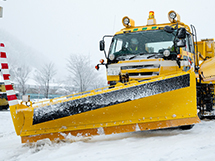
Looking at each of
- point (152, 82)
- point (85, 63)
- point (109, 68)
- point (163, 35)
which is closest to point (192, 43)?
point (163, 35)

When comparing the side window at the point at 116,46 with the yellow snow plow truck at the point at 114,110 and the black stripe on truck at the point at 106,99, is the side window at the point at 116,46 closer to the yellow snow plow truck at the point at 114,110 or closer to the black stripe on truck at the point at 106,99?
the yellow snow plow truck at the point at 114,110

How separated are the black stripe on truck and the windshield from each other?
178cm

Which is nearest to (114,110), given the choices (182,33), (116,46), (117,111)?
(117,111)

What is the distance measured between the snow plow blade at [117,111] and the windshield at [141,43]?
1.84 metres

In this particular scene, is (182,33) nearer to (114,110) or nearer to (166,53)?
(166,53)

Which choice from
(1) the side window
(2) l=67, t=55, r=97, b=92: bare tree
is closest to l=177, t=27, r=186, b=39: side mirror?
(1) the side window

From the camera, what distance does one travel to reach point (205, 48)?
780 centimetres

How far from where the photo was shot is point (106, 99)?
13.7ft

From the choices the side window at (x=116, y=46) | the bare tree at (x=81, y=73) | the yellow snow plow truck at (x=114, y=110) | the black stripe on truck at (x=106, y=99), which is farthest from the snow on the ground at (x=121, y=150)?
the bare tree at (x=81, y=73)

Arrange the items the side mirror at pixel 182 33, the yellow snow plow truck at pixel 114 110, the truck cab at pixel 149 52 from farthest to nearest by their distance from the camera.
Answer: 1. the truck cab at pixel 149 52
2. the side mirror at pixel 182 33
3. the yellow snow plow truck at pixel 114 110

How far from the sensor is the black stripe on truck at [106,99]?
4.12m

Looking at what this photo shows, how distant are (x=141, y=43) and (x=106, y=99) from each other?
8.14ft

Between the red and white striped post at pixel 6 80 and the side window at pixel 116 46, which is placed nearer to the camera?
the red and white striped post at pixel 6 80

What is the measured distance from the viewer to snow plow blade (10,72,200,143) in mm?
4113
